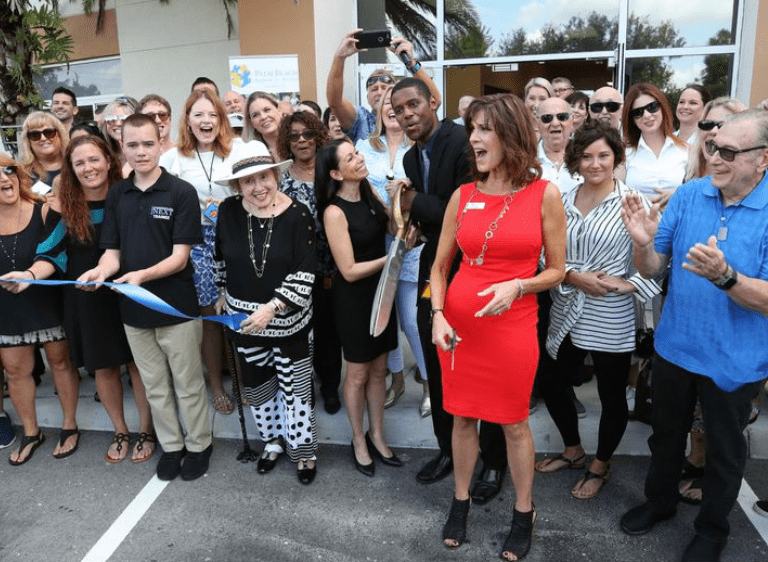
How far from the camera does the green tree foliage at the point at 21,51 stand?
17.5 ft

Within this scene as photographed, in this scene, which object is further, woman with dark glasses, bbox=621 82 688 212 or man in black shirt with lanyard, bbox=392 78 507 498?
woman with dark glasses, bbox=621 82 688 212

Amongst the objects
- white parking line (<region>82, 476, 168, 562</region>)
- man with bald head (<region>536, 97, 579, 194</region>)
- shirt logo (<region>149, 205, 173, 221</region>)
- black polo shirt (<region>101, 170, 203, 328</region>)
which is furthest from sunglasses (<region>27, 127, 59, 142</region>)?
man with bald head (<region>536, 97, 579, 194</region>)

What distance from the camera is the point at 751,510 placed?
3.28 meters

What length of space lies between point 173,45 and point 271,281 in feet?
28.5

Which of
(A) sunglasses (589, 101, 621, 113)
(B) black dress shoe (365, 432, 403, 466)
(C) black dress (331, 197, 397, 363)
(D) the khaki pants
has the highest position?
(A) sunglasses (589, 101, 621, 113)

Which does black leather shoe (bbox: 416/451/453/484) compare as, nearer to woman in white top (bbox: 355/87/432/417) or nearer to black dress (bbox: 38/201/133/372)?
woman in white top (bbox: 355/87/432/417)

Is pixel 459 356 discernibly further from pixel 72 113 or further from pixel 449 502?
pixel 72 113

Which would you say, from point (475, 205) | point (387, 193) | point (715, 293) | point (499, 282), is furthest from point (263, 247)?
point (715, 293)

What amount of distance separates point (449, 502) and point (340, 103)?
3.15 meters

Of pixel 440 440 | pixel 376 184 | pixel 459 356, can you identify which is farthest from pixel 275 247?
pixel 440 440

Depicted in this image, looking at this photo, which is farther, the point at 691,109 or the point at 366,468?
the point at 691,109

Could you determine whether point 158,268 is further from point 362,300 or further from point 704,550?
point 704,550

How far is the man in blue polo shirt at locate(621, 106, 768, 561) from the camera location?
246cm

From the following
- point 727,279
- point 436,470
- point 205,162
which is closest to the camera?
point 727,279
